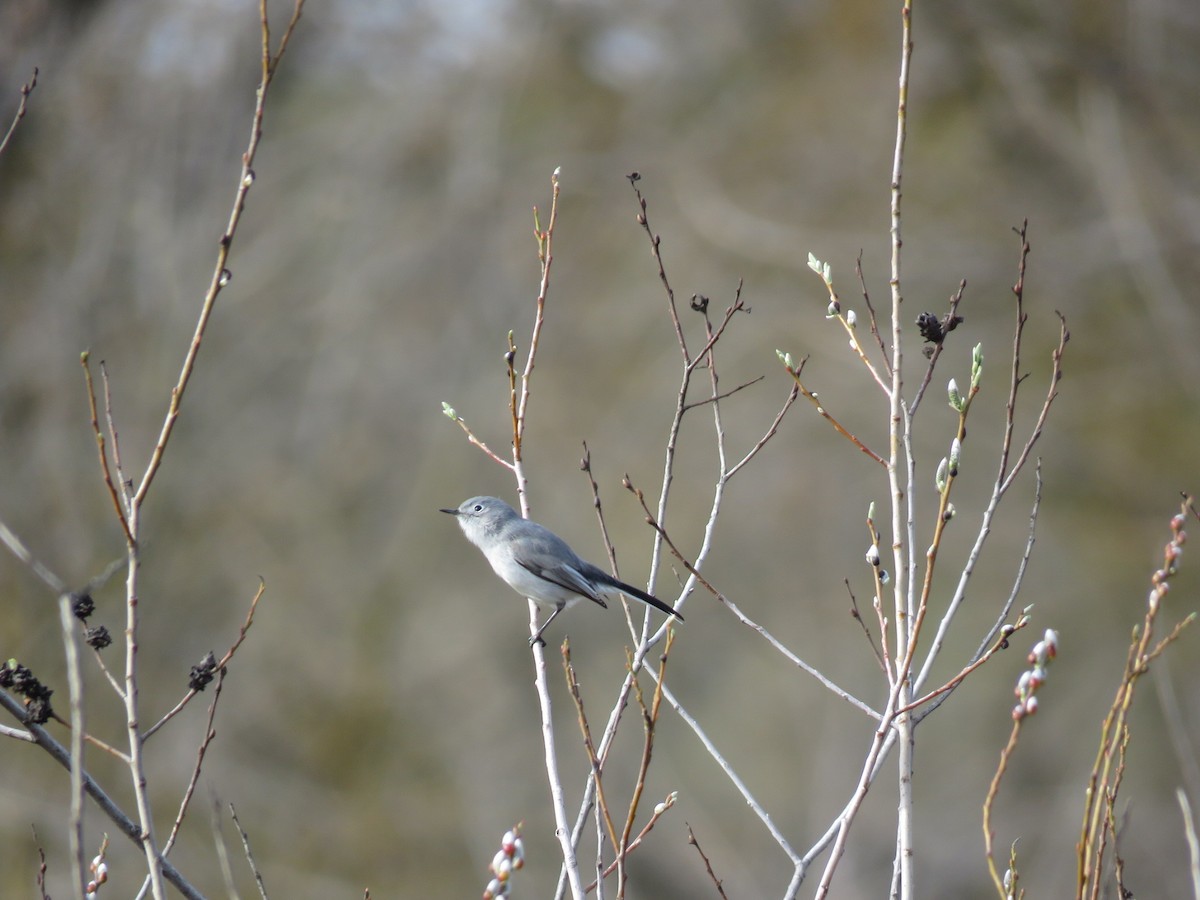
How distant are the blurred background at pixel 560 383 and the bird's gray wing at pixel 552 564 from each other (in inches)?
225

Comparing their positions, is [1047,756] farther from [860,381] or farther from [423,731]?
[423,731]

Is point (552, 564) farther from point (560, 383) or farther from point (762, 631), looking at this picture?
point (560, 383)

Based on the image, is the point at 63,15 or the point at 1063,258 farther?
the point at 1063,258

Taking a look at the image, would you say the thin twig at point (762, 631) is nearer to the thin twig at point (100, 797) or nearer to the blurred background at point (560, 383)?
the thin twig at point (100, 797)

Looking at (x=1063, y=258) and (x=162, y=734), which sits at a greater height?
(x=1063, y=258)

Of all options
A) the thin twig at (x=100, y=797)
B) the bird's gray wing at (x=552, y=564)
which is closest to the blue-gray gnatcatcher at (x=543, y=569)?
the bird's gray wing at (x=552, y=564)

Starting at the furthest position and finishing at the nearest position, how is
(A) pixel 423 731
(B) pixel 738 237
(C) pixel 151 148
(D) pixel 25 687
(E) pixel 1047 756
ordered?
(A) pixel 423 731 < (E) pixel 1047 756 < (B) pixel 738 237 < (C) pixel 151 148 < (D) pixel 25 687

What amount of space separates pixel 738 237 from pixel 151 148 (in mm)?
5150

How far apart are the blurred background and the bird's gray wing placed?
18.7ft

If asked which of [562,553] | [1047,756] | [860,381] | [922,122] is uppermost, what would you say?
[922,122]

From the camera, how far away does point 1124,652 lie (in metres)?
11.6

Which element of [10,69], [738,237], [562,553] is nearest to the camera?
[562,553]

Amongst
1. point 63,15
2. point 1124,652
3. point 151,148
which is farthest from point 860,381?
point 63,15

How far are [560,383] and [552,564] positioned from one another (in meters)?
8.23
